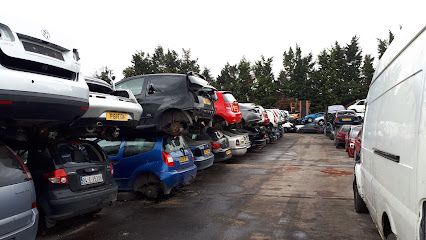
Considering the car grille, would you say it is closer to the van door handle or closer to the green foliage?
the van door handle

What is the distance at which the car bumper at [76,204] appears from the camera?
4.82 metres

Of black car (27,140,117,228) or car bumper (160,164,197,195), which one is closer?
black car (27,140,117,228)

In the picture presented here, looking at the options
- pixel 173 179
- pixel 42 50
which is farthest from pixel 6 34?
pixel 173 179

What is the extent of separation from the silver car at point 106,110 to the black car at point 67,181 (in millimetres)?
423

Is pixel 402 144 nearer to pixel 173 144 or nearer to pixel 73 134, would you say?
pixel 73 134

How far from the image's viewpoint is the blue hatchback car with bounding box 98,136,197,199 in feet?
24.2

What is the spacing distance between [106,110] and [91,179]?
3.42ft

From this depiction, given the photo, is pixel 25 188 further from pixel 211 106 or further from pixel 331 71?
pixel 331 71

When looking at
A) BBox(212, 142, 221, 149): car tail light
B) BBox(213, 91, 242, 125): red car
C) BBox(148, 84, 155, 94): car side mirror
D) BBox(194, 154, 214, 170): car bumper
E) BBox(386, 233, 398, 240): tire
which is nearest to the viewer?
BBox(386, 233, 398, 240): tire

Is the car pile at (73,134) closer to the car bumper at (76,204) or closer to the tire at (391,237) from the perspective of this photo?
the car bumper at (76,204)

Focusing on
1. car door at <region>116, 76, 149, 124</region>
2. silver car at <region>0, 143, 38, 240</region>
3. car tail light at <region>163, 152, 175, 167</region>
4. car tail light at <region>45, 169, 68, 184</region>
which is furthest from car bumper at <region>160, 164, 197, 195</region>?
silver car at <region>0, 143, 38, 240</region>

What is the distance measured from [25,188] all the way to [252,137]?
13.9 meters

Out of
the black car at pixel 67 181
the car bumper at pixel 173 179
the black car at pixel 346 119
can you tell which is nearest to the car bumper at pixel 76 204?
the black car at pixel 67 181

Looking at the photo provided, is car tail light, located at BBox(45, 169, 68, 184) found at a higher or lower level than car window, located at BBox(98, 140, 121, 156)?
lower
